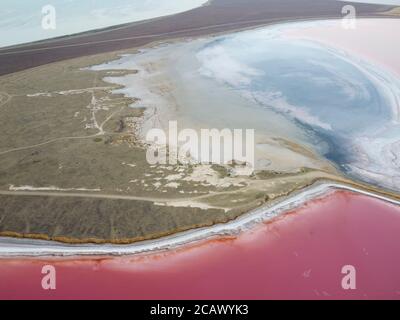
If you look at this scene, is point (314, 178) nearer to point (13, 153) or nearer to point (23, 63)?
point (13, 153)

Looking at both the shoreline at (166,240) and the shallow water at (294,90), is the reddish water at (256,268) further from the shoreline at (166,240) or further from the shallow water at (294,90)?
the shallow water at (294,90)

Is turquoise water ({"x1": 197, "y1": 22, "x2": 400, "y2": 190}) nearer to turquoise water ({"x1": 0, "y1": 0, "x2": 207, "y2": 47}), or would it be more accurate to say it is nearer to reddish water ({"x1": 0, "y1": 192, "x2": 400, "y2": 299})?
reddish water ({"x1": 0, "y1": 192, "x2": 400, "y2": 299})

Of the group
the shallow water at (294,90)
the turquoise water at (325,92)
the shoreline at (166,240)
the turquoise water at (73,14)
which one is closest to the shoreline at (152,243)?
the shoreline at (166,240)

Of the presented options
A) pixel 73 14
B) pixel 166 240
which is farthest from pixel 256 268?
pixel 73 14

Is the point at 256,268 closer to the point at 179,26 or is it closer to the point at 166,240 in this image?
the point at 166,240

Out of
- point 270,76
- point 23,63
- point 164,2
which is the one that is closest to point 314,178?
point 270,76

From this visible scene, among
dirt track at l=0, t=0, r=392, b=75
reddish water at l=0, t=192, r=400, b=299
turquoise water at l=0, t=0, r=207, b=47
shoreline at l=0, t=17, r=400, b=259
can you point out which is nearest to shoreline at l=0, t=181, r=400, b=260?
shoreline at l=0, t=17, r=400, b=259
